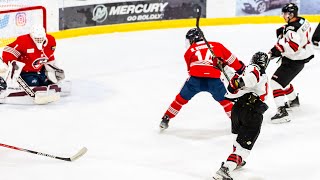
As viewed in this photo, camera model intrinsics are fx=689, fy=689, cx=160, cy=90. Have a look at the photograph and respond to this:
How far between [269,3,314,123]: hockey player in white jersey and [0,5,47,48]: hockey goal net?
3.25 m

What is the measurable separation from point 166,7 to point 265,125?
13.3 feet

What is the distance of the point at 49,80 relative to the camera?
6.09 metres

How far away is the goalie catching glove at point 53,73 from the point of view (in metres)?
6.05

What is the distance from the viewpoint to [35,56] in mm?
5922

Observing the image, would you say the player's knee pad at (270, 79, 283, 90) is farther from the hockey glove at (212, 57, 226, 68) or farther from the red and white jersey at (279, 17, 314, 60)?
the hockey glove at (212, 57, 226, 68)

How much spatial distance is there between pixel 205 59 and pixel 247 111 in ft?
2.79

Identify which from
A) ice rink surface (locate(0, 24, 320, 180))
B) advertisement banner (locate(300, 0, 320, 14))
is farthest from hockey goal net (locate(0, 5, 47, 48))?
advertisement banner (locate(300, 0, 320, 14))

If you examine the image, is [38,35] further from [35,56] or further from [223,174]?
[223,174]

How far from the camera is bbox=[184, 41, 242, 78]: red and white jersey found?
4.88m

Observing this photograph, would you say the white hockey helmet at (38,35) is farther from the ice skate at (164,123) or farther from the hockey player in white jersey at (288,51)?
the hockey player in white jersey at (288,51)

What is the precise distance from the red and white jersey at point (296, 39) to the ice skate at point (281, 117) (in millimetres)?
428

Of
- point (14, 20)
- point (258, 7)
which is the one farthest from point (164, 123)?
point (258, 7)

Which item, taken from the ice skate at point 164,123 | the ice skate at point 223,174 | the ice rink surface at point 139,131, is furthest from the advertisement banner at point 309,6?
the ice skate at point 223,174

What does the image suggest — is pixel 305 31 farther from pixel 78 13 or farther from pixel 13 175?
pixel 78 13
